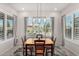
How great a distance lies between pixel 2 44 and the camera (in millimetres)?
3322

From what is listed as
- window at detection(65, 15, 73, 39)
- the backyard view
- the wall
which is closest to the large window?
the backyard view

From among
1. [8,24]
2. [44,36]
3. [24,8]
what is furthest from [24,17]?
[44,36]

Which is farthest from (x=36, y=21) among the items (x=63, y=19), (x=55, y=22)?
(x=63, y=19)

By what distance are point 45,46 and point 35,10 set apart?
1040mm

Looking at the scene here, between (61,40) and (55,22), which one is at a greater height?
(55,22)

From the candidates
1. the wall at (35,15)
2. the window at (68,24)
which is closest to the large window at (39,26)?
the wall at (35,15)

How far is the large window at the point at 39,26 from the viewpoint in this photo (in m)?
3.32

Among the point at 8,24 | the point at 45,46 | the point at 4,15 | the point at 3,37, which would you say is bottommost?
the point at 45,46

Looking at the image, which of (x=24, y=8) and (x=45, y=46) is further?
(x=45, y=46)

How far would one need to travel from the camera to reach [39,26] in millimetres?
3320

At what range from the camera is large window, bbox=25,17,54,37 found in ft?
10.9

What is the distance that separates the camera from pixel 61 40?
3367 mm

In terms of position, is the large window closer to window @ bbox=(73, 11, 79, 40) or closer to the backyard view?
the backyard view

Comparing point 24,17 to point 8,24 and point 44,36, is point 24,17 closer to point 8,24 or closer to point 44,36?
point 8,24
